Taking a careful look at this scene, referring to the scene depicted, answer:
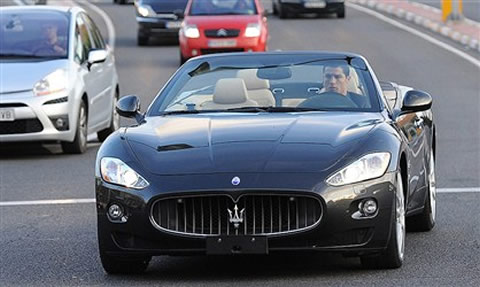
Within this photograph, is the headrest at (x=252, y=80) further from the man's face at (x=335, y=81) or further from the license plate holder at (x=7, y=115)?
the license plate holder at (x=7, y=115)

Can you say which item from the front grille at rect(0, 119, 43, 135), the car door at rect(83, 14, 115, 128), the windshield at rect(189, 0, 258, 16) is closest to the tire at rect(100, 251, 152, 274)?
the front grille at rect(0, 119, 43, 135)

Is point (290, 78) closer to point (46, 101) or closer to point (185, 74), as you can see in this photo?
point (185, 74)

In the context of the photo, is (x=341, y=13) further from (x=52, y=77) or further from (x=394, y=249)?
(x=394, y=249)

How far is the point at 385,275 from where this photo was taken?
8422 millimetres

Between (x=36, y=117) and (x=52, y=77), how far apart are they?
48 cm

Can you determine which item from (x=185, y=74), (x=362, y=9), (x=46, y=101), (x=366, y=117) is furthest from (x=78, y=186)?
(x=362, y=9)

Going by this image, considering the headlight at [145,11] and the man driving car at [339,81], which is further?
the headlight at [145,11]

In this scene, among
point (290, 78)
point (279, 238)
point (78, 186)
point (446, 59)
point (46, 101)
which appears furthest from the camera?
point (446, 59)

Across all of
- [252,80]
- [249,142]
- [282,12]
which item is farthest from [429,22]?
[249,142]

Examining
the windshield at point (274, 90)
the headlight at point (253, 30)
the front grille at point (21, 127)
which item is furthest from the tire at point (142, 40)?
the windshield at point (274, 90)

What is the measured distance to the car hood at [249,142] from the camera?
8305 mm

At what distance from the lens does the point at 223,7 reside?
3080 centimetres

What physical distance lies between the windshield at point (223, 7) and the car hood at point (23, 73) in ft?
45.3

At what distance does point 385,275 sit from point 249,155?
999 mm
